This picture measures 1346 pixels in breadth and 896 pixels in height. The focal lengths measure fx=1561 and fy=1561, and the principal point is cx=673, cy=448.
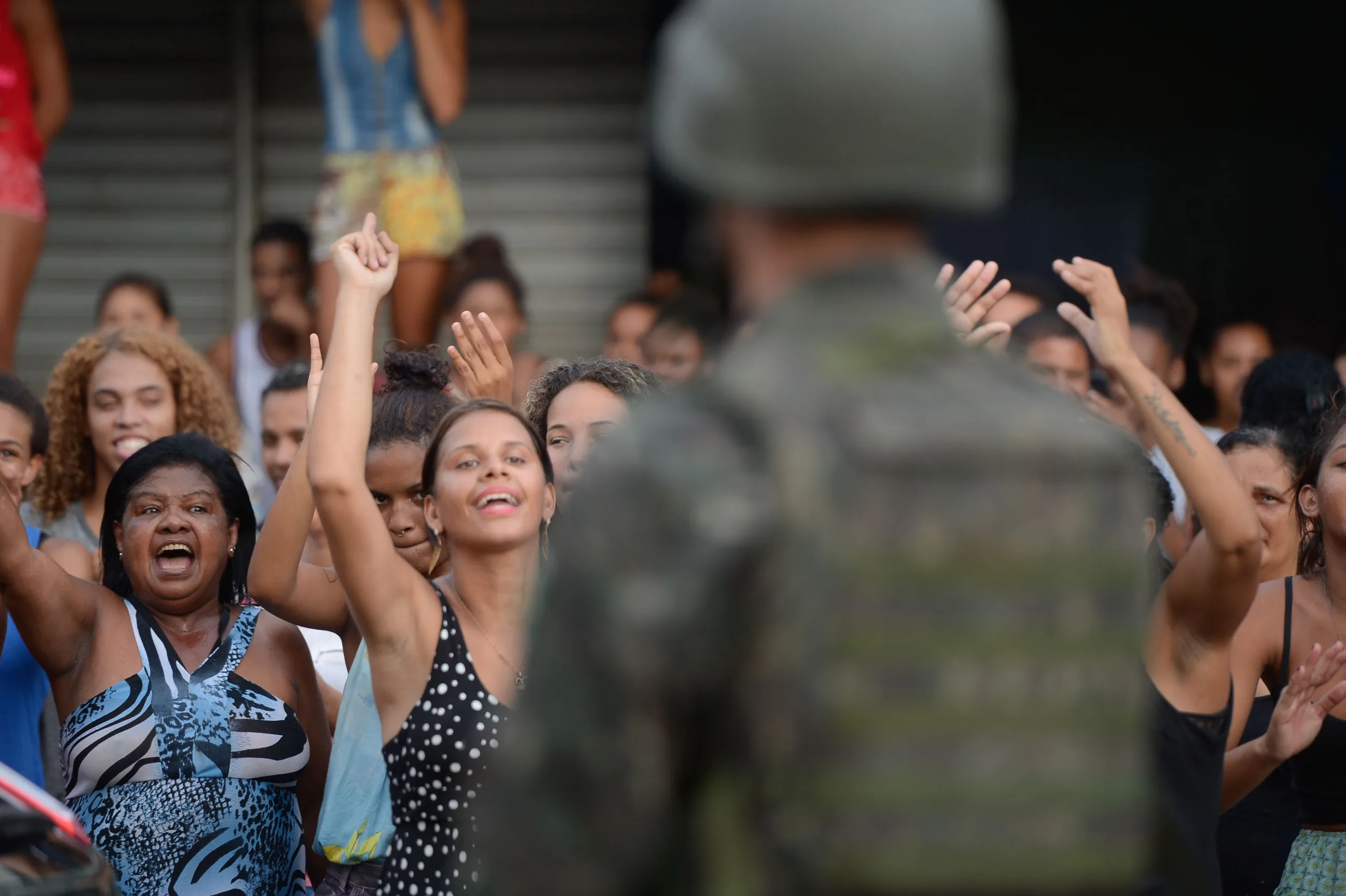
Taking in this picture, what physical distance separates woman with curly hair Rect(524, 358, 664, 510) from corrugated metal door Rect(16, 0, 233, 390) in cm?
419

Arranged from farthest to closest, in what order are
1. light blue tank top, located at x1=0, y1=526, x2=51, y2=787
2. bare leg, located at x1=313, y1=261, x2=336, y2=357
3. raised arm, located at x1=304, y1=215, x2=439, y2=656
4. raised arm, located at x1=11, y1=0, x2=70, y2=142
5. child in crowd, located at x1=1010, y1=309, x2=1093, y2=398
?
bare leg, located at x1=313, y1=261, x2=336, y2=357 → raised arm, located at x1=11, y1=0, x2=70, y2=142 → child in crowd, located at x1=1010, y1=309, x2=1093, y2=398 → light blue tank top, located at x1=0, y1=526, x2=51, y2=787 → raised arm, located at x1=304, y1=215, x2=439, y2=656

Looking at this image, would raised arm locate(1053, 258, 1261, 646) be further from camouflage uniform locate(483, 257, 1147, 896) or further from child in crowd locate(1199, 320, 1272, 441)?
child in crowd locate(1199, 320, 1272, 441)

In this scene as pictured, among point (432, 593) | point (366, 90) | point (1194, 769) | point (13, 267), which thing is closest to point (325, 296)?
point (366, 90)

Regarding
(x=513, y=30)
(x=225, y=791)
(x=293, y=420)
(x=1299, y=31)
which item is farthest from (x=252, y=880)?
(x=1299, y=31)

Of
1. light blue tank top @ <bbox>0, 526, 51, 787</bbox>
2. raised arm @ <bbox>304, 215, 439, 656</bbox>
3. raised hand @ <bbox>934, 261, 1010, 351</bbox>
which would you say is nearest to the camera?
raised arm @ <bbox>304, 215, 439, 656</bbox>

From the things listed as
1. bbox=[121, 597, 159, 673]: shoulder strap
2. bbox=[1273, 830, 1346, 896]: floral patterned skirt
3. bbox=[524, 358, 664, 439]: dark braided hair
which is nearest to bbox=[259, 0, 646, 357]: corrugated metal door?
bbox=[524, 358, 664, 439]: dark braided hair

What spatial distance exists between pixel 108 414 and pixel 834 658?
160 inches

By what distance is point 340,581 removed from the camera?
2.81 metres

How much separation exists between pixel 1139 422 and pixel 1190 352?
1.93 meters

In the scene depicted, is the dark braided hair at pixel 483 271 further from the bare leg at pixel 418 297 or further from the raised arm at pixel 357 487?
the raised arm at pixel 357 487

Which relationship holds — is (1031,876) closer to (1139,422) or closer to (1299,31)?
(1139,422)

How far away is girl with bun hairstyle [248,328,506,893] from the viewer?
3.14m

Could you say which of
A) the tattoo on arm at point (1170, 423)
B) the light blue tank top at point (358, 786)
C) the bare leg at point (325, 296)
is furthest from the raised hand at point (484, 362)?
the bare leg at point (325, 296)

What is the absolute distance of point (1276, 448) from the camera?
4.41 meters
